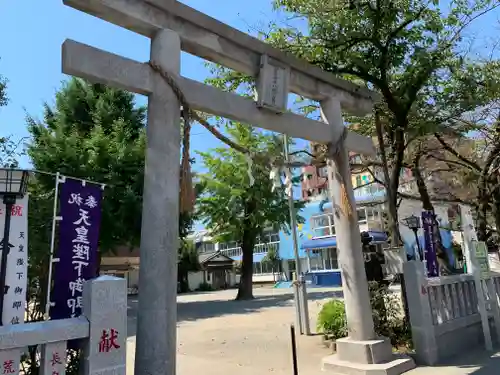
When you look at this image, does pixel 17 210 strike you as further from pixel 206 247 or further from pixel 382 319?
pixel 206 247

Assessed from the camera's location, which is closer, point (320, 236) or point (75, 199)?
point (75, 199)

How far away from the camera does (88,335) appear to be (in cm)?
323

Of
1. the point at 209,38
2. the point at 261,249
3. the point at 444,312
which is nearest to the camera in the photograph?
the point at 209,38

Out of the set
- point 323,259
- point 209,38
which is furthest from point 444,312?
point 323,259

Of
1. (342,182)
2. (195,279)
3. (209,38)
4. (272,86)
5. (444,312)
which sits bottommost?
(444,312)

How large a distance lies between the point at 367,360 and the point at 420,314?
4.42 feet

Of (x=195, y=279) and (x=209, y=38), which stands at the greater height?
(x=209, y=38)

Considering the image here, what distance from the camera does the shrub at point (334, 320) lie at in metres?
8.62

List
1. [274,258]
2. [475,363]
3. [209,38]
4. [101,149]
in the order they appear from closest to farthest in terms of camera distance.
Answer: [209,38], [475,363], [101,149], [274,258]

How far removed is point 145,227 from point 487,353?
21.3ft

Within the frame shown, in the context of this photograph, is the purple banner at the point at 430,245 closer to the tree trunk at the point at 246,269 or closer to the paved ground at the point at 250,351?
the paved ground at the point at 250,351

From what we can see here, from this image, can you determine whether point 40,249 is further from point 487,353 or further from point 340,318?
point 487,353

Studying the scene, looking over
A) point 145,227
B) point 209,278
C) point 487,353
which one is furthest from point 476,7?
point 209,278

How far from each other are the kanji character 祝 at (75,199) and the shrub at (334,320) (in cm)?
593
